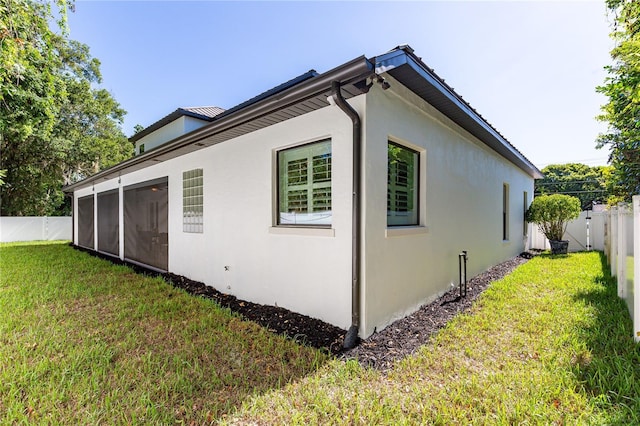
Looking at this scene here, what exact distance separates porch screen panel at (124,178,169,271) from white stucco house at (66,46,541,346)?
317 mm

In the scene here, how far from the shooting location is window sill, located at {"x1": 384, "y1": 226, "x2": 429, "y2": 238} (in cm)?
403

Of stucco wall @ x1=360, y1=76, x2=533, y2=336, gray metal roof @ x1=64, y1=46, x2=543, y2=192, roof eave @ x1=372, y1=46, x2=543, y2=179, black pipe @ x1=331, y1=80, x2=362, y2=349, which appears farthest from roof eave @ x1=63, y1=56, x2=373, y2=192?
stucco wall @ x1=360, y1=76, x2=533, y2=336

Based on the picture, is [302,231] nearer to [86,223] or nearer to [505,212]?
[505,212]

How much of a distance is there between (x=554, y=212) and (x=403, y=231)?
32.1 feet

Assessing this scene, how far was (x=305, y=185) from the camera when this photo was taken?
4.56 m

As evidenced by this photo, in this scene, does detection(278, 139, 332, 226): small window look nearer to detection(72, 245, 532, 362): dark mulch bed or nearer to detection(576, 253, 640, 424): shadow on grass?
detection(72, 245, 532, 362): dark mulch bed

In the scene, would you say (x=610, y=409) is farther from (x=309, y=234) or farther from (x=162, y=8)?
(x=162, y=8)

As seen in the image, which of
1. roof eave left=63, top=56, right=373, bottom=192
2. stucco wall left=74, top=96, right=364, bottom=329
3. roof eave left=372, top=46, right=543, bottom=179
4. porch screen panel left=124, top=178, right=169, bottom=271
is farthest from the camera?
porch screen panel left=124, top=178, right=169, bottom=271

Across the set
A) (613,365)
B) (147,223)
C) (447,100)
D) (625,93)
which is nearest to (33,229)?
(147,223)

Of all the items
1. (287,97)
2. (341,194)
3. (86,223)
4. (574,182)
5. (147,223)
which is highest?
(574,182)

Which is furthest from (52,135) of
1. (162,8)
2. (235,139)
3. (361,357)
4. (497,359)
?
(497,359)

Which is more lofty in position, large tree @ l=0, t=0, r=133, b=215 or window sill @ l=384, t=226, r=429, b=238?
large tree @ l=0, t=0, r=133, b=215

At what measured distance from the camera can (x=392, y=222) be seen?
4465mm

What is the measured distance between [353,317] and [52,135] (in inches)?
889
